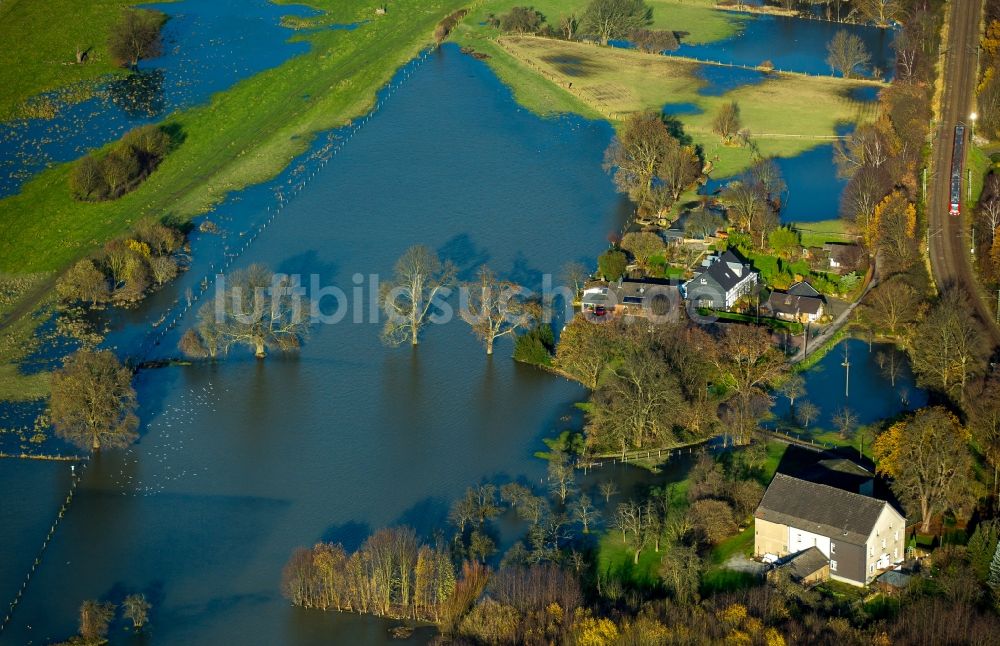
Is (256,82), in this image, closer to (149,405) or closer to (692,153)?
(692,153)

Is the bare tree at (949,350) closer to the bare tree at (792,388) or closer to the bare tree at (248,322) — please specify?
the bare tree at (792,388)

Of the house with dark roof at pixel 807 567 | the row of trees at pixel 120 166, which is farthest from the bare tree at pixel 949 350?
the row of trees at pixel 120 166

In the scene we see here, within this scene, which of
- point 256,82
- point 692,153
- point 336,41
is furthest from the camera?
point 336,41

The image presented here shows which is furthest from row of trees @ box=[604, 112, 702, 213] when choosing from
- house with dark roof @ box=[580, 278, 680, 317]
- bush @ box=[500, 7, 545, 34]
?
bush @ box=[500, 7, 545, 34]

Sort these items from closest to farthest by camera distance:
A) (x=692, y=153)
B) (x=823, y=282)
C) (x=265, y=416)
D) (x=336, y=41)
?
(x=265, y=416) → (x=823, y=282) → (x=692, y=153) → (x=336, y=41)

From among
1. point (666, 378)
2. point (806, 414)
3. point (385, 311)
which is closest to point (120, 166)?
point (385, 311)

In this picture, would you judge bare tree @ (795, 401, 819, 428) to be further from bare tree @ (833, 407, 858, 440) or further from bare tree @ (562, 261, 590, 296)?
bare tree @ (562, 261, 590, 296)

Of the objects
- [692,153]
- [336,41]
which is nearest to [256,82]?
[336,41]

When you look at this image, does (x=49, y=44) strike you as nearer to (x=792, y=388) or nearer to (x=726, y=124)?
(x=726, y=124)
